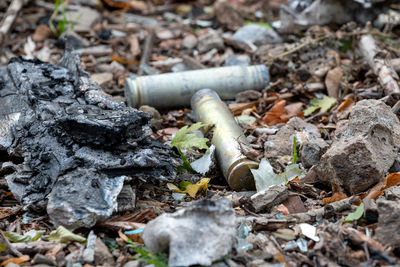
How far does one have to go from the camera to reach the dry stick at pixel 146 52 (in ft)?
18.5

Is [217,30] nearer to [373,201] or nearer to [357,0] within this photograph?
[357,0]

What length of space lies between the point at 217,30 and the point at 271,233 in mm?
4430

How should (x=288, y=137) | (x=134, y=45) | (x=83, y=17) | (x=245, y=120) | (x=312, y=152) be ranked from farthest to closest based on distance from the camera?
(x=83, y=17), (x=134, y=45), (x=245, y=120), (x=288, y=137), (x=312, y=152)

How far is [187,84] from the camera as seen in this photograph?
4836mm

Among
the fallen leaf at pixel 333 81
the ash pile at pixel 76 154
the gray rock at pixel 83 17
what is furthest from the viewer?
the gray rock at pixel 83 17

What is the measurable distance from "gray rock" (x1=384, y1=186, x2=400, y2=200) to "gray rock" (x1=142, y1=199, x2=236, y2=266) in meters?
1.07

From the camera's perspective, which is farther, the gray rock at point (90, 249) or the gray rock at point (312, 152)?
the gray rock at point (312, 152)

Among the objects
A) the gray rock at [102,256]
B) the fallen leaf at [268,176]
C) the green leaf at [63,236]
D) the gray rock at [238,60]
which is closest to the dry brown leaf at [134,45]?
the gray rock at [238,60]

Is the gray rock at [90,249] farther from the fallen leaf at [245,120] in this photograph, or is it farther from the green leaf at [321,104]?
the green leaf at [321,104]

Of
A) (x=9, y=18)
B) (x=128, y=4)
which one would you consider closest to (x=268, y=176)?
(x=9, y=18)

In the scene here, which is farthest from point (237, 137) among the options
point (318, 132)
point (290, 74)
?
point (290, 74)

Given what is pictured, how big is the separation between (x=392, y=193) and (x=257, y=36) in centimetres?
364

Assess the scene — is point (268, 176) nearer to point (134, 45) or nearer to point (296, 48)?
point (296, 48)

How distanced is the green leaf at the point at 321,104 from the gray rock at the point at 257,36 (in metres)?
1.57
